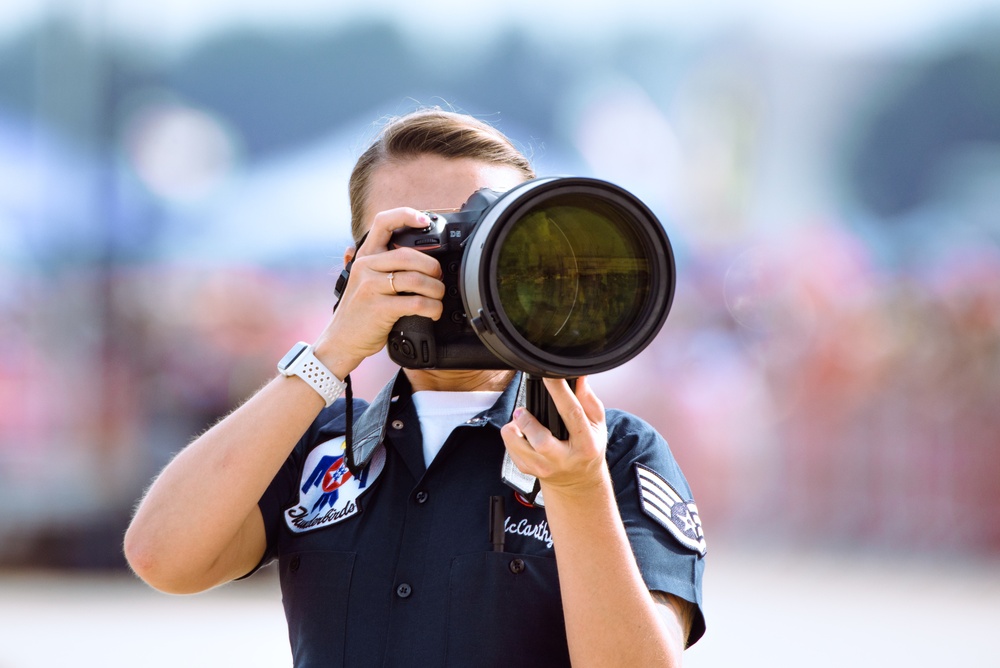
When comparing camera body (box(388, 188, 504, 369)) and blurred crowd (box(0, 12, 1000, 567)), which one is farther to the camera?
blurred crowd (box(0, 12, 1000, 567))

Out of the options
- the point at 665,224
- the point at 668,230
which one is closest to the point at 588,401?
the point at 668,230

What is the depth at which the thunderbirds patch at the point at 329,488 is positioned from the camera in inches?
55.9

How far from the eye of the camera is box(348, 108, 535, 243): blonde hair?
1.52 metres

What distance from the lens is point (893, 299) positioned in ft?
20.5

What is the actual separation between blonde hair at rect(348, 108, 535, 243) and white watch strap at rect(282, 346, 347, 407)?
0.24 m

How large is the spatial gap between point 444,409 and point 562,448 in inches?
13.7

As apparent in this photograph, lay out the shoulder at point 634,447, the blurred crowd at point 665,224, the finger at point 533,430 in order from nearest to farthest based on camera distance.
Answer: the finger at point 533,430, the shoulder at point 634,447, the blurred crowd at point 665,224

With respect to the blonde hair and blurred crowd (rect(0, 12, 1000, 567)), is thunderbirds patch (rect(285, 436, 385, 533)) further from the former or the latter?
blurred crowd (rect(0, 12, 1000, 567))

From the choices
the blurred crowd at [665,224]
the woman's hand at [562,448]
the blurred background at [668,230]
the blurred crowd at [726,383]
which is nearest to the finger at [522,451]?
the woman's hand at [562,448]

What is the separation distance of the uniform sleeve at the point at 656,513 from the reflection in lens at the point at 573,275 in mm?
239

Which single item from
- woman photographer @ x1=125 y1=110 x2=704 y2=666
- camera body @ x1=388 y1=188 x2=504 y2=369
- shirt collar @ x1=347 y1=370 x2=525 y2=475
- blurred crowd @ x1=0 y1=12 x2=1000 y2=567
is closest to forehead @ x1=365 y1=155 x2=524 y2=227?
woman photographer @ x1=125 y1=110 x2=704 y2=666

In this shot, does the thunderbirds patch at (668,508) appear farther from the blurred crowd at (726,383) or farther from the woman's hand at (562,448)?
the blurred crowd at (726,383)

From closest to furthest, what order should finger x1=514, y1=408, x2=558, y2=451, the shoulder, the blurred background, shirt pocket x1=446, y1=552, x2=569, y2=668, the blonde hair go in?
finger x1=514, y1=408, x2=558, y2=451
shirt pocket x1=446, y1=552, x2=569, y2=668
the shoulder
the blonde hair
the blurred background

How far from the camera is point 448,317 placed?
1340 mm
